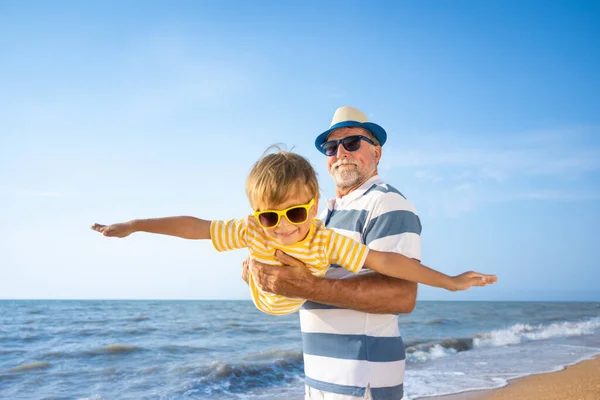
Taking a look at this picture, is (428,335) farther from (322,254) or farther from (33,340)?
(322,254)

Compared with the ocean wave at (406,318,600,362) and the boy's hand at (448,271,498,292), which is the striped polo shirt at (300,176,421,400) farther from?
the ocean wave at (406,318,600,362)

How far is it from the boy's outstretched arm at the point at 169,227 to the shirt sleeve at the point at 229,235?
5 cm

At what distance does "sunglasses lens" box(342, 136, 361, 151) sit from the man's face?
0.08ft

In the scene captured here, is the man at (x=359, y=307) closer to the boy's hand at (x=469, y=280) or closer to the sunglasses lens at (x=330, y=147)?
the boy's hand at (x=469, y=280)

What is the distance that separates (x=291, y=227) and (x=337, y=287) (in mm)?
418

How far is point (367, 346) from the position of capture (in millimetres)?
2658

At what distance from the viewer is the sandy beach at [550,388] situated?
25.3 ft

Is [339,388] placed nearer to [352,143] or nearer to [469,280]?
[469,280]

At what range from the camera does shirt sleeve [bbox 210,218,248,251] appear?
2570 mm

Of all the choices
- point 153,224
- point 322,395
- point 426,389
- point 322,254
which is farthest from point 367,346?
point 426,389

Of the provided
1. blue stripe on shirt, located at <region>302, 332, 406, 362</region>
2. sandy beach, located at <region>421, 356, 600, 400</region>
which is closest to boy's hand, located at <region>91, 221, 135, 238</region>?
blue stripe on shirt, located at <region>302, 332, 406, 362</region>

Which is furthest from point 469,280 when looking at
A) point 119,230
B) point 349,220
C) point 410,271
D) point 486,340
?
point 486,340

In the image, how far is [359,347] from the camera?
2.66 m

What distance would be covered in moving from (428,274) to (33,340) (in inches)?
612
